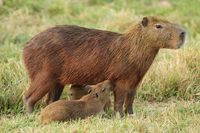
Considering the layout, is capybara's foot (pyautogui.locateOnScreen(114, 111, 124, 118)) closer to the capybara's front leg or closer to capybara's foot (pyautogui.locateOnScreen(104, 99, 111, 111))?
capybara's foot (pyautogui.locateOnScreen(104, 99, 111, 111))

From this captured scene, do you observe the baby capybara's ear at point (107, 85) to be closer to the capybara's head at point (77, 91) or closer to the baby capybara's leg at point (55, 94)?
the capybara's head at point (77, 91)

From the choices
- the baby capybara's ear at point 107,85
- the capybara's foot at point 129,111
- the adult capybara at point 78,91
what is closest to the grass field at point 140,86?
the capybara's foot at point 129,111

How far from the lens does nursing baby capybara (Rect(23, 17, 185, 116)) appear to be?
7.76 meters

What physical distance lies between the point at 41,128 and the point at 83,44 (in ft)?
4.36

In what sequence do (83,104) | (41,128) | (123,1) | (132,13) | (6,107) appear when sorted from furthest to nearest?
(123,1), (132,13), (6,107), (83,104), (41,128)

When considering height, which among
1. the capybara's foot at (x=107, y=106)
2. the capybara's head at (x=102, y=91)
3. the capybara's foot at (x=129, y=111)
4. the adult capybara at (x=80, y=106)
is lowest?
the capybara's foot at (x=129, y=111)

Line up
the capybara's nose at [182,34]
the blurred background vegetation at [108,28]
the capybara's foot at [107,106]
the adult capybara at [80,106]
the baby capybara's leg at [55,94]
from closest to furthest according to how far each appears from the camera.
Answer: the adult capybara at [80,106]
the capybara's nose at [182,34]
the capybara's foot at [107,106]
the baby capybara's leg at [55,94]
the blurred background vegetation at [108,28]

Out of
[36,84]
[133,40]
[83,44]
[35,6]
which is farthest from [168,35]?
[35,6]

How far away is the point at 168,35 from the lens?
25.4 feet

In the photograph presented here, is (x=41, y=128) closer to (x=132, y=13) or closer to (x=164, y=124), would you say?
(x=164, y=124)

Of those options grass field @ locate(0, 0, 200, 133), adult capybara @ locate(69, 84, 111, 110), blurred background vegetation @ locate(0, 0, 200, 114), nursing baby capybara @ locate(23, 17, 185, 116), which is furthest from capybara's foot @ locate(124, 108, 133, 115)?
blurred background vegetation @ locate(0, 0, 200, 114)

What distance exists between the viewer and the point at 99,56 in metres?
7.86

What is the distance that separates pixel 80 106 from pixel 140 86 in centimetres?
149

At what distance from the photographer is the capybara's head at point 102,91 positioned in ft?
25.8
